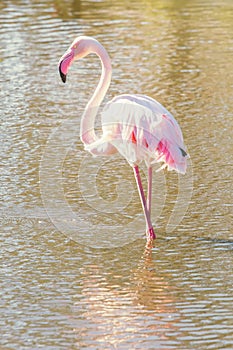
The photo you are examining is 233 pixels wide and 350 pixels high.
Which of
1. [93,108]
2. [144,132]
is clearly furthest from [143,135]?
[93,108]

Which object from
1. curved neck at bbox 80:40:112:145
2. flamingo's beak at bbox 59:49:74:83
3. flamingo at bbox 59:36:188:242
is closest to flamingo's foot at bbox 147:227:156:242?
flamingo at bbox 59:36:188:242

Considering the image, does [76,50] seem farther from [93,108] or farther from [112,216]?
[112,216]

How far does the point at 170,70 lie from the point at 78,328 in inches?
264

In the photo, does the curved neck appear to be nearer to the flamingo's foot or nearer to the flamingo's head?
the flamingo's head

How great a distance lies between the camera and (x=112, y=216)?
7.29 m

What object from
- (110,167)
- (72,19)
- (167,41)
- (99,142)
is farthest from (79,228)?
(72,19)

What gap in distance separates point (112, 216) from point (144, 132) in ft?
2.93

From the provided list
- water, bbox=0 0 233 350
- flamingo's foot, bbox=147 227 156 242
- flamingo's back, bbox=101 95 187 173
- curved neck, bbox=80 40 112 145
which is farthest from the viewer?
curved neck, bbox=80 40 112 145

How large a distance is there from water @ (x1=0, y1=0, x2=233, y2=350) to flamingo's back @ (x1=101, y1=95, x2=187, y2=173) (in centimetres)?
61

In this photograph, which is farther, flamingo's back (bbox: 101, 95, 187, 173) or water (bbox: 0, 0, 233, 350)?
flamingo's back (bbox: 101, 95, 187, 173)

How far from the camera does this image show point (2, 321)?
218 inches

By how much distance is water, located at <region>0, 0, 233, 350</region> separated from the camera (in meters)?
5.50

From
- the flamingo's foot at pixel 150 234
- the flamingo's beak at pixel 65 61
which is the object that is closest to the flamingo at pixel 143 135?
the flamingo's foot at pixel 150 234

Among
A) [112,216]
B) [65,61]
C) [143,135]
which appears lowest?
[112,216]
